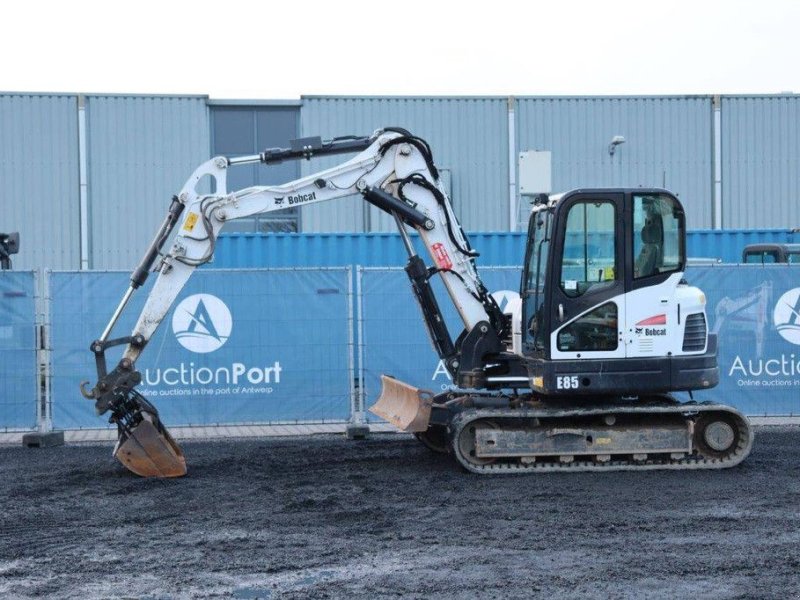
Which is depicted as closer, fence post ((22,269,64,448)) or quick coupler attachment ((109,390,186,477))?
quick coupler attachment ((109,390,186,477))

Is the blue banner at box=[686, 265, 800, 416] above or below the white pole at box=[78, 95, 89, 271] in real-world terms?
below

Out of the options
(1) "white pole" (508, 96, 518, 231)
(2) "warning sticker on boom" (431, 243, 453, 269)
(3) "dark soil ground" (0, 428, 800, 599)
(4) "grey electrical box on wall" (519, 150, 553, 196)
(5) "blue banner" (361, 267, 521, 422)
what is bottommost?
(3) "dark soil ground" (0, 428, 800, 599)

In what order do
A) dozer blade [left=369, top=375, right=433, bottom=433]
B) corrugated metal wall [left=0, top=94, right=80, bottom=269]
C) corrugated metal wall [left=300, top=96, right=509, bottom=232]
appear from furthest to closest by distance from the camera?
corrugated metal wall [left=300, top=96, right=509, bottom=232] < corrugated metal wall [left=0, top=94, right=80, bottom=269] < dozer blade [left=369, top=375, right=433, bottom=433]

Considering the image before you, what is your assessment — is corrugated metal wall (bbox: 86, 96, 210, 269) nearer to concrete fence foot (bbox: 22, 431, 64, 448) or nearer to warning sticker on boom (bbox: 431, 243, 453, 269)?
A: concrete fence foot (bbox: 22, 431, 64, 448)

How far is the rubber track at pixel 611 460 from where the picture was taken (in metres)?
11.1

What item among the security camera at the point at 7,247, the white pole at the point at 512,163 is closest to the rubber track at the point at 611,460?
the security camera at the point at 7,247

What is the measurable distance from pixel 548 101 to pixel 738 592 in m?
21.8

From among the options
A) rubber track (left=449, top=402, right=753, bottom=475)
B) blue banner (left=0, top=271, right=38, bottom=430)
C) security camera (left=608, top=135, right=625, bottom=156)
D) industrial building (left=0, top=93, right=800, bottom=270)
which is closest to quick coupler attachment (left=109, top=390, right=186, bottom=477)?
rubber track (left=449, top=402, right=753, bottom=475)

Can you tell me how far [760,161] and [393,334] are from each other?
16.6 metres

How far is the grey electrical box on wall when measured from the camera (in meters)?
16.3

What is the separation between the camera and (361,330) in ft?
48.1

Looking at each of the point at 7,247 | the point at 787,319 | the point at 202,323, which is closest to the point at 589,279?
the point at 787,319

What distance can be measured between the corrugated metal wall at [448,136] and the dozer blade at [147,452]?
15731 millimetres

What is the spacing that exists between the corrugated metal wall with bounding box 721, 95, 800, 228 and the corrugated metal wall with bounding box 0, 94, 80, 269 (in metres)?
15.6
